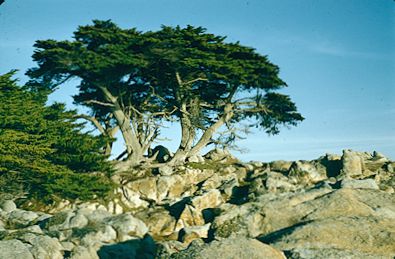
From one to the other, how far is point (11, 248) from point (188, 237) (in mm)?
5389

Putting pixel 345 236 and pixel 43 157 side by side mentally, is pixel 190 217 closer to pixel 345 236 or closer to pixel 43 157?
pixel 43 157

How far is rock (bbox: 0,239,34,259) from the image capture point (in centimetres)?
1075

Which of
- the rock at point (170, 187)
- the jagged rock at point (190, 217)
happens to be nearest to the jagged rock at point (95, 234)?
the jagged rock at point (190, 217)

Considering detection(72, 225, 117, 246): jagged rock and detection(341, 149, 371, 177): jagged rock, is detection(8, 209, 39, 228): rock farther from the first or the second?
detection(341, 149, 371, 177): jagged rock

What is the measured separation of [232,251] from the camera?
8.26 metres

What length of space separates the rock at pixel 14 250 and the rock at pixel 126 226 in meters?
4.37

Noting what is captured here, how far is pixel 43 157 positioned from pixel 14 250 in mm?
11152

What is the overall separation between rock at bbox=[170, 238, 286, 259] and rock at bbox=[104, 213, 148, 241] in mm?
7196

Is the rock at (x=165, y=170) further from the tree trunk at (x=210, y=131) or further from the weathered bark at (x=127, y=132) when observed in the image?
the tree trunk at (x=210, y=131)

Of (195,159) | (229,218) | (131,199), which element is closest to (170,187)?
(131,199)

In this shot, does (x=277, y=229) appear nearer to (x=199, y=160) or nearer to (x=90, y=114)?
(x=199, y=160)

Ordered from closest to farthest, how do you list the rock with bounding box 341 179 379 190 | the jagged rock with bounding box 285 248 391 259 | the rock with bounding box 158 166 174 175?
the jagged rock with bounding box 285 248 391 259, the rock with bounding box 341 179 379 190, the rock with bounding box 158 166 174 175

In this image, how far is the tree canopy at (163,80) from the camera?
977 inches

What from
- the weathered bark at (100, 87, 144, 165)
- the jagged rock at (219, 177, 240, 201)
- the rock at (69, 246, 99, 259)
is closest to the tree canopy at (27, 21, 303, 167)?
the weathered bark at (100, 87, 144, 165)
